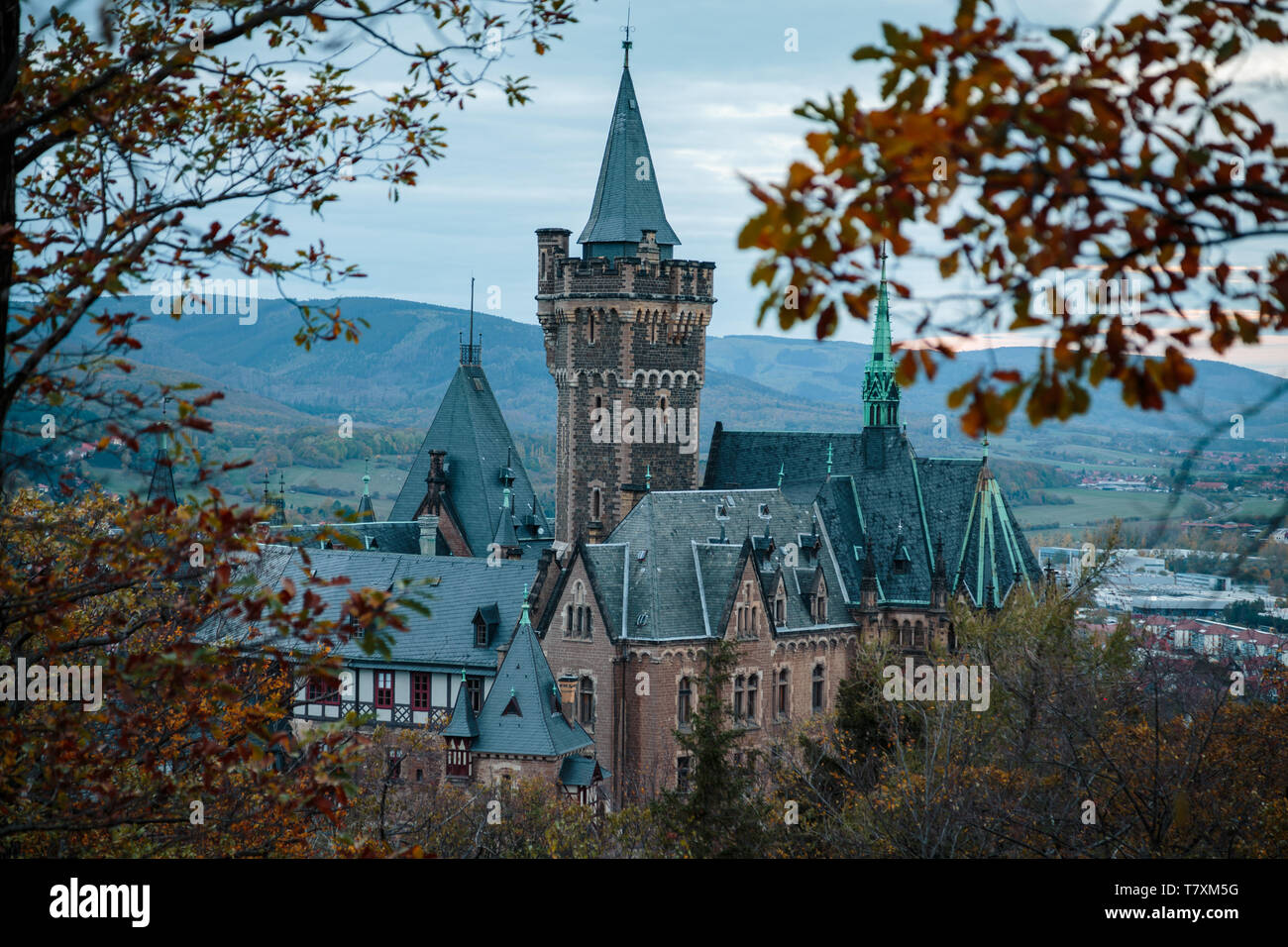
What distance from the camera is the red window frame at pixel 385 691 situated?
59906 millimetres

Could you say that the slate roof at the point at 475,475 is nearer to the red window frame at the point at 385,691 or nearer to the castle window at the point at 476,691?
the red window frame at the point at 385,691

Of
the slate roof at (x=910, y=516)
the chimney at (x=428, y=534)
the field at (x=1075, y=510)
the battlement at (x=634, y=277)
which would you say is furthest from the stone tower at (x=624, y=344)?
the field at (x=1075, y=510)

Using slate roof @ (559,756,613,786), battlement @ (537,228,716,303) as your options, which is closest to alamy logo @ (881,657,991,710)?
slate roof @ (559,756,613,786)

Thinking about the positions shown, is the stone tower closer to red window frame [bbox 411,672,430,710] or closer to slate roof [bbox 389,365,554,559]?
slate roof [bbox 389,365,554,559]

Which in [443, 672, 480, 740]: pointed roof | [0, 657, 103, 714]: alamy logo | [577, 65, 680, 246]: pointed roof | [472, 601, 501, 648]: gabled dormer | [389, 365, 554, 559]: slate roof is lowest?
[443, 672, 480, 740]: pointed roof

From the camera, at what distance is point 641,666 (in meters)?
56.0

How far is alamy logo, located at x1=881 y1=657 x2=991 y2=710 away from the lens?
38.3m

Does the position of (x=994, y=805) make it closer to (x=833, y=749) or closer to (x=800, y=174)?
(x=833, y=749)

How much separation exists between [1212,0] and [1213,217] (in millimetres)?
1181

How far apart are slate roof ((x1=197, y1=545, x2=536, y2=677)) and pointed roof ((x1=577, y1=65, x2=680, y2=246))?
17276 mm

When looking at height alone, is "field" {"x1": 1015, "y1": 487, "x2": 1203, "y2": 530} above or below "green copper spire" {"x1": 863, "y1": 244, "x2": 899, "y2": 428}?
below
